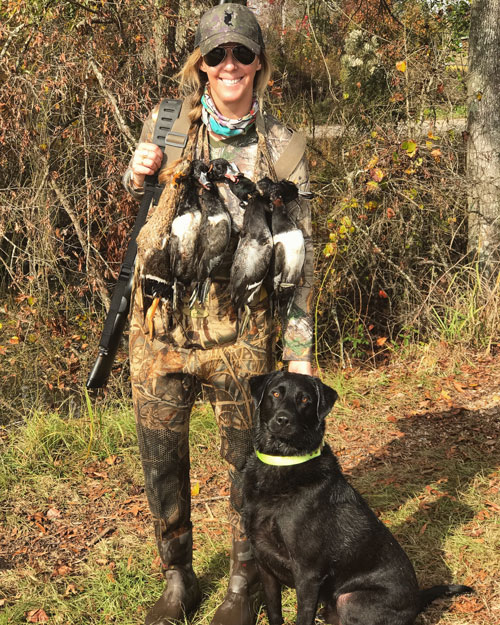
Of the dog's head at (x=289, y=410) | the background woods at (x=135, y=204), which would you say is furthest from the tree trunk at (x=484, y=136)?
the dog's head at (x=289, y=410)

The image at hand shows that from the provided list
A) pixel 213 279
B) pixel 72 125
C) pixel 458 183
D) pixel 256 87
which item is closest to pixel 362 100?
pixel 458 183

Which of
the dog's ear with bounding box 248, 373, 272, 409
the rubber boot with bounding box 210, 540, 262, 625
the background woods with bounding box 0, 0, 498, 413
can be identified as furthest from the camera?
the background woods with bounding box 0, 0, 498, 413

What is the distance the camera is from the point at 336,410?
5859 millimetres

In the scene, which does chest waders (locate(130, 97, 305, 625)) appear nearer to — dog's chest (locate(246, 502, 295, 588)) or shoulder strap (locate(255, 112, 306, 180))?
shoulder strap (locate(255, 112, 306, 180))

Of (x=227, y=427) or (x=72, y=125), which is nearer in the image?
(x=227, y=427)

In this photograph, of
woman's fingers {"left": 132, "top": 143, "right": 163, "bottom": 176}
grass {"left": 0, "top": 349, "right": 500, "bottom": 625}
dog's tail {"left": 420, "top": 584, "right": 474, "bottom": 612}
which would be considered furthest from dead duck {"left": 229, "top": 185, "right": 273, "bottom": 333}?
grass {"left": 0, "top": 349, "right": 500, "bottom": 625}

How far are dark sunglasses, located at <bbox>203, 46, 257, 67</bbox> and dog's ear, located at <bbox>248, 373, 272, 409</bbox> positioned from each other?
1.37 meters

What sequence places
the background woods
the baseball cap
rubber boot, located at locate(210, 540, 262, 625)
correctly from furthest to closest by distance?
the background woods, rubber boot, located at locate(210, 540, 262, 625), the baseball cap

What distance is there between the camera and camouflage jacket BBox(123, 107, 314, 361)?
115 inches

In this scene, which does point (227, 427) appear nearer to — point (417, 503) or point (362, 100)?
point (417, 503)

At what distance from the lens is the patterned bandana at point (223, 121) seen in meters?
2.89

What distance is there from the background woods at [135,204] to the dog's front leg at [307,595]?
12.1ft

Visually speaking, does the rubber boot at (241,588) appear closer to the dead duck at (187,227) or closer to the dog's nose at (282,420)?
the dog's nose at (282,420)

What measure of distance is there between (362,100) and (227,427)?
18.2ft
